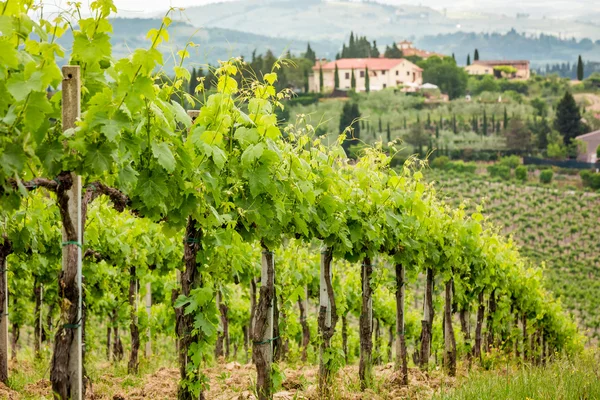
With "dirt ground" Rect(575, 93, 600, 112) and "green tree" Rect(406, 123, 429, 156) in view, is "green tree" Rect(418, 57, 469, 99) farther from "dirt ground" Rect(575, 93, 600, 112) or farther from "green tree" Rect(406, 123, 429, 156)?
"green tree" Rect(406, 123, 429, 156)

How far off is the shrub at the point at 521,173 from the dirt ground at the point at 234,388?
252 ft

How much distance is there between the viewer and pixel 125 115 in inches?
153

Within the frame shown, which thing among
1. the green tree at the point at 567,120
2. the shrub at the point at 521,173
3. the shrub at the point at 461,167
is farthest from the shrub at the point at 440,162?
the green tree at the point at 567,120

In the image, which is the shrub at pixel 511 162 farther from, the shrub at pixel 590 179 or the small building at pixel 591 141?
the small building at pixel 591 141

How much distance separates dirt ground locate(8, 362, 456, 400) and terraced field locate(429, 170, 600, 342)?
30.4 m

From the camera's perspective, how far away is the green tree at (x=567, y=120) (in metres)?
108

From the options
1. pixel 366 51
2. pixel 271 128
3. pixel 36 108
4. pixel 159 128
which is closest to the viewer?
pixel 36 108

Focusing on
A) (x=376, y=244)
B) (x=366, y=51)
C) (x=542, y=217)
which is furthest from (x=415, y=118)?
(x=376, y=244)

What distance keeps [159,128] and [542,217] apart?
64613mm

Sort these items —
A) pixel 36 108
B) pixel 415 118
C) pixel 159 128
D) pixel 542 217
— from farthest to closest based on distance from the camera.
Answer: pixel 415 118, pixel 542 217, pixel 159 128, pixel 36 108

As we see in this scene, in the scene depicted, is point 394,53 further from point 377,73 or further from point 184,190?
point 184,190

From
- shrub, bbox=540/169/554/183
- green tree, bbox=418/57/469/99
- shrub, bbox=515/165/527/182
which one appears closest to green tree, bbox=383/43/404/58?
green tree, bbox=418/57/469/99

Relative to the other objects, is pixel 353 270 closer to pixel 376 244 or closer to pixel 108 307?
pixel 108 307

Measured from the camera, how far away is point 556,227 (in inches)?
2419
